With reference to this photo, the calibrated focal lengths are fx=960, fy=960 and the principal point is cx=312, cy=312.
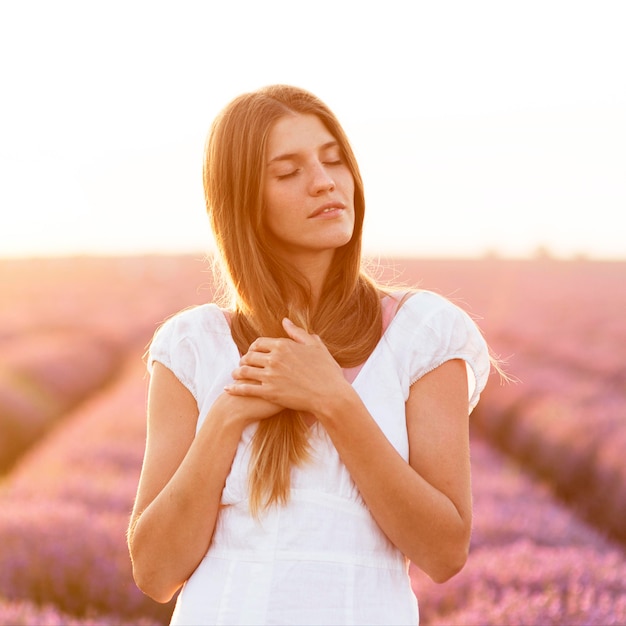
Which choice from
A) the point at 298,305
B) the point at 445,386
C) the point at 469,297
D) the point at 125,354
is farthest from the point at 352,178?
the point at 469,297

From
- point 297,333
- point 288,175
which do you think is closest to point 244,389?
point 297,333

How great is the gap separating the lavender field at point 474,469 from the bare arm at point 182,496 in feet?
3.37

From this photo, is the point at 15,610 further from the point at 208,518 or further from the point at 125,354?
the point at 125,354

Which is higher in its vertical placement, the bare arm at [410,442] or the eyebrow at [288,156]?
the eyebrow at [288,156]

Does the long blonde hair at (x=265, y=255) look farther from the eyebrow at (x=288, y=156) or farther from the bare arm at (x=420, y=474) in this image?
the bare arm at (x=420, y=474)

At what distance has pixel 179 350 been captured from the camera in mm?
2152

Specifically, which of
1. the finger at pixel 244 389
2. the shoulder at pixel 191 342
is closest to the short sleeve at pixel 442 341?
the finger at pixel 244 389

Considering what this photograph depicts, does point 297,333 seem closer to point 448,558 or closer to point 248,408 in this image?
point 248,408

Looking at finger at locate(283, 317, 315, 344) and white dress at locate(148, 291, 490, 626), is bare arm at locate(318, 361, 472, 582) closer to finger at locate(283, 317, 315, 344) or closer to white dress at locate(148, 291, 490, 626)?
white dress at locate(148, 291, 490, 626)

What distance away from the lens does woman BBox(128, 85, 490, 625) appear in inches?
72.8

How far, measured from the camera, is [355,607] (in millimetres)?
1842

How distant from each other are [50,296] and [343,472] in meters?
21.3

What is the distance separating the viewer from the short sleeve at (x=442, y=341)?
1.99m

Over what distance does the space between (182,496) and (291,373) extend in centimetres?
33
